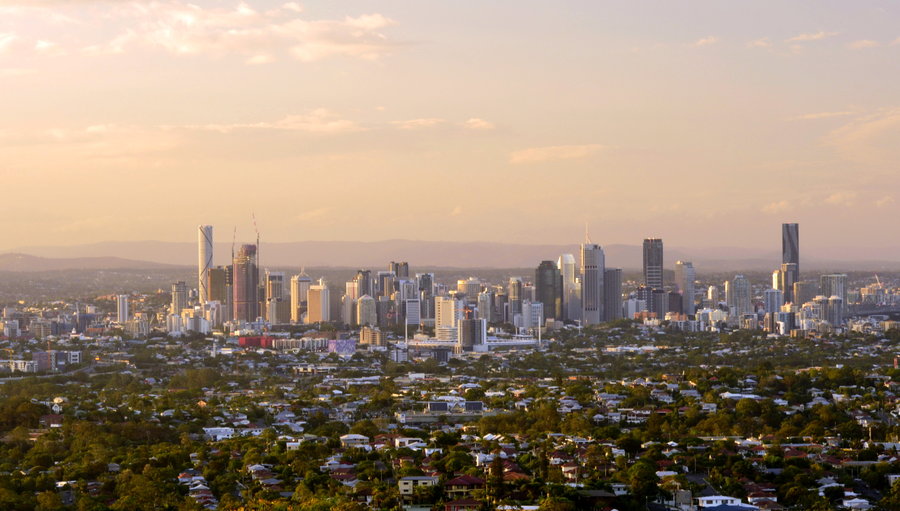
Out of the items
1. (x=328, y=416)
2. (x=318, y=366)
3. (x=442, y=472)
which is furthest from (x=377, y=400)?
(x=318, y=366)

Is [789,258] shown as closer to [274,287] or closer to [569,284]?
[569,284]

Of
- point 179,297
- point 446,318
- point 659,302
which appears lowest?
point 446,318

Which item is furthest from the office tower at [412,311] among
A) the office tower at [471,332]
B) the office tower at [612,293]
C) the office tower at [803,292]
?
the office tower at [803,292]

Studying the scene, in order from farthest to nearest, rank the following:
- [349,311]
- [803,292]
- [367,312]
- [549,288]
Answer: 1. [803,292]
2. [549,288]
3. [349,311]
4. [367,312]

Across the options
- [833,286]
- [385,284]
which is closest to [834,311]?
[833,286]

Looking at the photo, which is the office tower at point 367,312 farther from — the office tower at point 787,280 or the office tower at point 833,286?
the office tower at point 833,286

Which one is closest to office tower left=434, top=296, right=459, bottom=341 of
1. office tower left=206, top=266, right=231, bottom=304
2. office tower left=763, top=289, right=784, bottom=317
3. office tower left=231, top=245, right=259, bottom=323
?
office tower left=231, top=245, right=259, bottom=323

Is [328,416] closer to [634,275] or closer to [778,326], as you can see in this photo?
[778,326]
